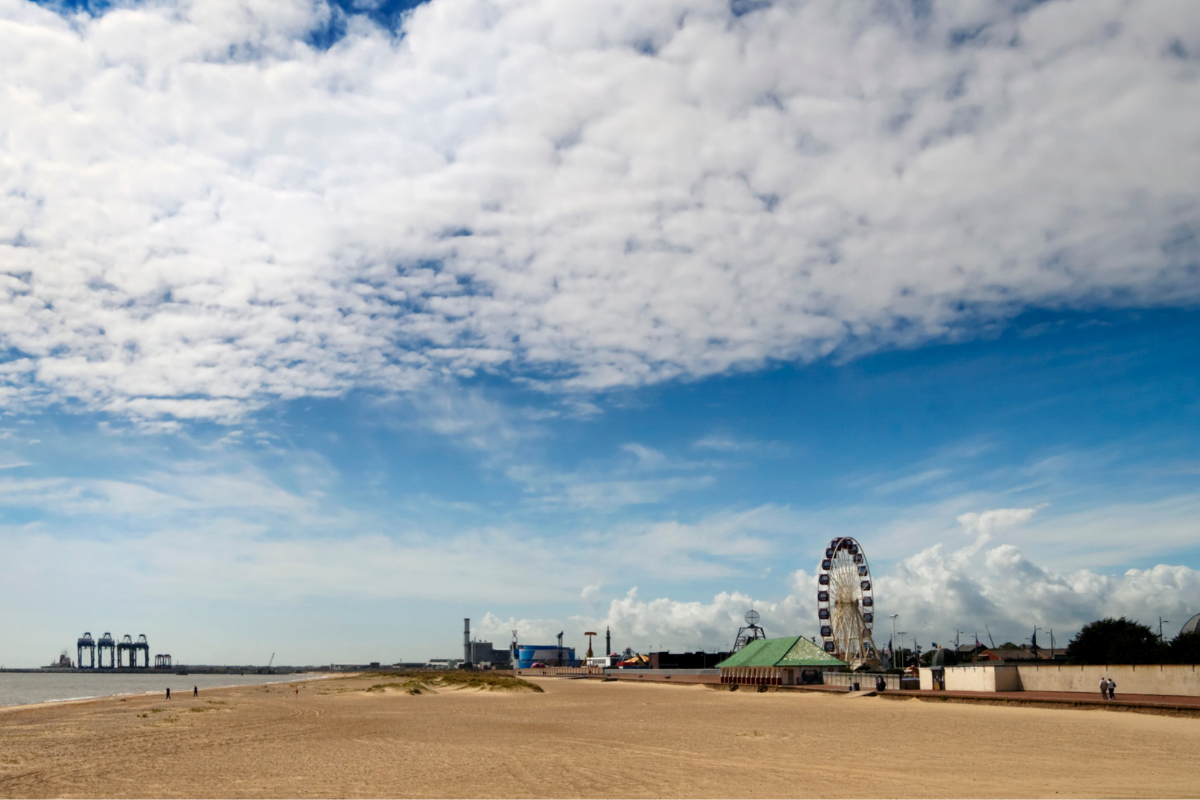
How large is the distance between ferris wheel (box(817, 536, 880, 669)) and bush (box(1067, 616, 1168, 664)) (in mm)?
17074

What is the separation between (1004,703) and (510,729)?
22.0m

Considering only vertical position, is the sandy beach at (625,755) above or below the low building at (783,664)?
above

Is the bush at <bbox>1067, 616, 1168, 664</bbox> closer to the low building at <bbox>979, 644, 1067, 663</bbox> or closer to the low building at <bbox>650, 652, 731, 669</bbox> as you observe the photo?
the low building at <bbox>979, 644, 1067, 663</bbox>

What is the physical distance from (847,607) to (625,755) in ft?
206

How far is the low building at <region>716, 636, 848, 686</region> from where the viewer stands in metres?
65.9

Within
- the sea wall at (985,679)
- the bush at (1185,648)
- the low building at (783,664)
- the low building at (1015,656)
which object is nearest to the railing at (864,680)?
the low building at (783,664)

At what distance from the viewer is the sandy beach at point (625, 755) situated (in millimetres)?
15758

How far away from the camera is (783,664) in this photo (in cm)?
6606

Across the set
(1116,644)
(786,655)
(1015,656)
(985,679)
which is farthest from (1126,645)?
(1015,656)

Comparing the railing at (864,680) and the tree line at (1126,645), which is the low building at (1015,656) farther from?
the railing at (864,680)

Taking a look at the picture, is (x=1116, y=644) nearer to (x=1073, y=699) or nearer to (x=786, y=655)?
(x=786, y=655)

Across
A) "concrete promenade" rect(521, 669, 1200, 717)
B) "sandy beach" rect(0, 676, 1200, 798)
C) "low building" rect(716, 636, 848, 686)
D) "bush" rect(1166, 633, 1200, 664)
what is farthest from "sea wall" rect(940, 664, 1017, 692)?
"low building" rect(716, 636, 848, 686)

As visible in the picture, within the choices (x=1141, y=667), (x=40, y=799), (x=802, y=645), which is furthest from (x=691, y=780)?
(x=802, y=645)

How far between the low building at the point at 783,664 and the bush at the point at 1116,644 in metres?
18.9
